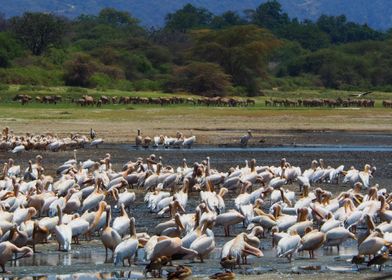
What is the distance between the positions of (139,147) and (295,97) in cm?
4508

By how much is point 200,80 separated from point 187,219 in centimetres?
5750

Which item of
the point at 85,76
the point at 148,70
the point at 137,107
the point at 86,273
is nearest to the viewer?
the point at 86,273

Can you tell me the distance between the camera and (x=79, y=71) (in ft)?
228

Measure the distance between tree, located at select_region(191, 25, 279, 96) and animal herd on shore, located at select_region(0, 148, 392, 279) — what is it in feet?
180

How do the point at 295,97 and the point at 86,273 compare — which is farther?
the point at 295,97

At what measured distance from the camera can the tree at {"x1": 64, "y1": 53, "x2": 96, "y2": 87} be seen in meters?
68.8

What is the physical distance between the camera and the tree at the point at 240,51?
75.8 meters

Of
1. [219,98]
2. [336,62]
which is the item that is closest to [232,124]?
[219,98]

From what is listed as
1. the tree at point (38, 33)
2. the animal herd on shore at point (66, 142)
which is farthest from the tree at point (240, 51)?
the animal herd on shore at point (66, 142)

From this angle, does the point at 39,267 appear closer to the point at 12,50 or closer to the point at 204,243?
the point at 204,243

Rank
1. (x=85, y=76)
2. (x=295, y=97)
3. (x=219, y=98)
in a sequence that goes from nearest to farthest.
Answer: (x=219, y=98) → (x=85, y=76) → (x=295, y=97)

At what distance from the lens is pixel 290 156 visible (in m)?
29.3

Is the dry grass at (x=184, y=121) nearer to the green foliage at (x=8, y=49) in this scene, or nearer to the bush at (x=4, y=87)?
the bush at (x=4, y=87)

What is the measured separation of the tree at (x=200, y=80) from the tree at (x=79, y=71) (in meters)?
5.64
